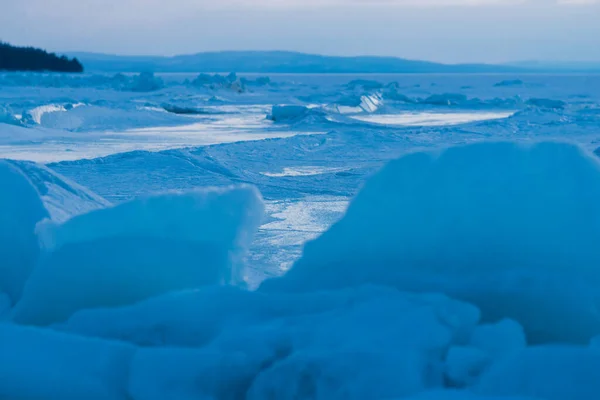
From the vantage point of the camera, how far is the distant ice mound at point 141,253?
210 centimetres

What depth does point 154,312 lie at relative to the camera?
191 cm

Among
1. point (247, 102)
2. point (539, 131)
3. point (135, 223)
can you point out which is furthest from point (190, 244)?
point (247, 102)

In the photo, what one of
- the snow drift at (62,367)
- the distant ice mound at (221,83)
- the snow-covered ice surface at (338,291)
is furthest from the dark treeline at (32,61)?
the snow drift at (62,367)

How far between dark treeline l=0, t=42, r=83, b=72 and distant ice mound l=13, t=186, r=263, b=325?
37.0 meters

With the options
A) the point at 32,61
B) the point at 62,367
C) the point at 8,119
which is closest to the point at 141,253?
the point at 62,367

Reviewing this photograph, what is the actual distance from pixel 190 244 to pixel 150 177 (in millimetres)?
4098

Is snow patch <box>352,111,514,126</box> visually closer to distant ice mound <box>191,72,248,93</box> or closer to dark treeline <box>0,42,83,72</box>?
distant ice mound <box>191,72,248,93</box>

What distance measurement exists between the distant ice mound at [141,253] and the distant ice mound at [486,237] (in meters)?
0.21

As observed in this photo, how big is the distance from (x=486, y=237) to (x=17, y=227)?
61.2 inches

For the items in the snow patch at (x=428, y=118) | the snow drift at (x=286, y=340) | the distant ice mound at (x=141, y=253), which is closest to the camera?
the snow drift at (x=286, y=340)

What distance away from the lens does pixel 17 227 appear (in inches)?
97.7

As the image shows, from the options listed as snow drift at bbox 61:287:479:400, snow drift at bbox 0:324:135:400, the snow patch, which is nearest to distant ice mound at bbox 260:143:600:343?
snow drift at bbox 61:287:479:400

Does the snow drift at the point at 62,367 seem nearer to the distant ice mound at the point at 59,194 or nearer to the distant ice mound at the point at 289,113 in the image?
the distant ice mound at the point at 59,194

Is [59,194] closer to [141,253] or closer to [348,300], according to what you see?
[141,253]
